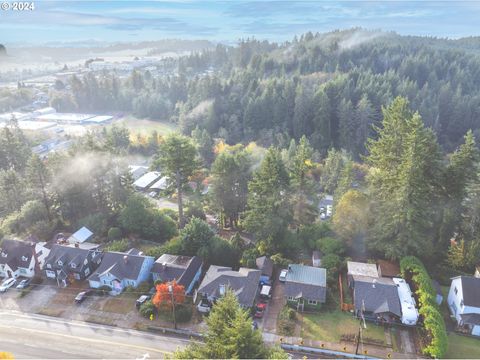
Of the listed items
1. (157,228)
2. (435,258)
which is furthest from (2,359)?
(435,258)

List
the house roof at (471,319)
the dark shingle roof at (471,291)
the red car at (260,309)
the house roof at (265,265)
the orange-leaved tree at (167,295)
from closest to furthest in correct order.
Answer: the house roof at (471,319) → the dark shingle roof at (471,291) → the orange-leaved tree at (167,295) → the red car at (260,309) → the house roof at (265,265)

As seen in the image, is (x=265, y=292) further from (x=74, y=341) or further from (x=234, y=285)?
(x=74, y=341)

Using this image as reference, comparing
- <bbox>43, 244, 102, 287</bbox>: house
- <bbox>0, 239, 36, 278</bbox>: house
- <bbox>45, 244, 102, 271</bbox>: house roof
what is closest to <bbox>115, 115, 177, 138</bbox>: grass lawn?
<bbox>0, 239, 36, 278</bbox>: house


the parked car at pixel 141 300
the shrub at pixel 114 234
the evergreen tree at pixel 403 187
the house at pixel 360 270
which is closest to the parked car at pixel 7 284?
the shrub at pixel 114 234

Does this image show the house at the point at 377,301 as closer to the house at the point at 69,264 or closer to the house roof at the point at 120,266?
the house roof at the point at 120,266

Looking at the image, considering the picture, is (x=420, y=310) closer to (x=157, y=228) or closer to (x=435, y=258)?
(x=435, y=258)

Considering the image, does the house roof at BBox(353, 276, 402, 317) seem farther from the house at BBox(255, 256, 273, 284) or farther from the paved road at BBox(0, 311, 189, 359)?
the paved road at BBox(0, 311, 189, 359)
